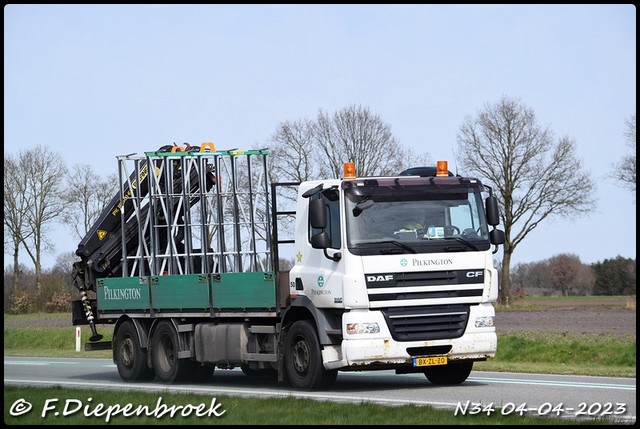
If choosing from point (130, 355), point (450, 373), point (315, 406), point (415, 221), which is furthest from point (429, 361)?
point (130, 355)

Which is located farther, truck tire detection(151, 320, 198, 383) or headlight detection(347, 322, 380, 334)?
truck tire detection(151, 320, 198, 383)

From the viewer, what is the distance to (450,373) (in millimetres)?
18219

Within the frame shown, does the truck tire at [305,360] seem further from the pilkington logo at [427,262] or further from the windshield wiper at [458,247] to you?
the windshield wiper at [458,247]

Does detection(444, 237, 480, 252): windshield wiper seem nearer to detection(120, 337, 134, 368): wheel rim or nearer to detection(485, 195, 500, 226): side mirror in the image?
detection(485, 195, 500, 226): side mirror

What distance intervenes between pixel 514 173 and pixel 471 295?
1700 inches

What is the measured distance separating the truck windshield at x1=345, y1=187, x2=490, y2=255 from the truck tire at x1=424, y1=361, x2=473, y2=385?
205 cm

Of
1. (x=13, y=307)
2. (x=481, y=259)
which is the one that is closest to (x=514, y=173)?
(x=13, y=307)

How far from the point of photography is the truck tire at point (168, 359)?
20.1 metres

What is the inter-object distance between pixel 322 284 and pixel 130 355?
5.80 meters

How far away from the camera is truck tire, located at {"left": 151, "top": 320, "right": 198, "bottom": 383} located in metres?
20.1

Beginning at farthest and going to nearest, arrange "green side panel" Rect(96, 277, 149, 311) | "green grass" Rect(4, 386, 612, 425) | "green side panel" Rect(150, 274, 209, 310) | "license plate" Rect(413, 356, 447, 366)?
1. "green side panel" Rect(96, 277, 149, 311)
2. "green side panel" Rect(150, 274, 209, 310)
3. "license plate" Rect(413, 356, 447, 366)
4. "green grass" Rect(4, 386, 612, 425)

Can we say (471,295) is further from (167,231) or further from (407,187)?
(167,231)

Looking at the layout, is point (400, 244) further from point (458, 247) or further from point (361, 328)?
point (361, 328)

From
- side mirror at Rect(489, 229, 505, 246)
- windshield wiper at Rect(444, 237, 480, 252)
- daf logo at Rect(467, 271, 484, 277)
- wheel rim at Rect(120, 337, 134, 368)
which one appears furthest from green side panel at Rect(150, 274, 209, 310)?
side mirror at Rect(489, 229, 505, 246)
